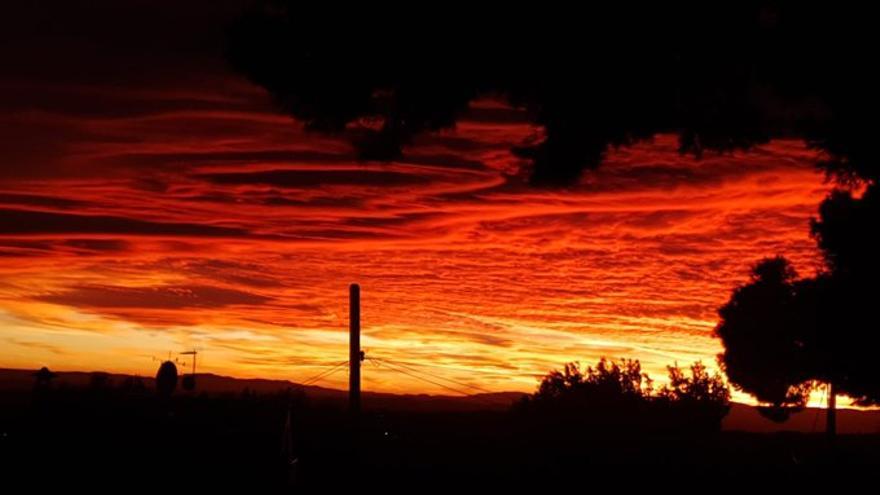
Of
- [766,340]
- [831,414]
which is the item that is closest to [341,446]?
[831,414]

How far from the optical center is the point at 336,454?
28422 mm

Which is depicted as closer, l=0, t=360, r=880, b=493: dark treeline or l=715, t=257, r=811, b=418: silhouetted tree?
l=0, t=360, r=880, b=493: dark treeline

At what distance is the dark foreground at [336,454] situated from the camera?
2289 cm

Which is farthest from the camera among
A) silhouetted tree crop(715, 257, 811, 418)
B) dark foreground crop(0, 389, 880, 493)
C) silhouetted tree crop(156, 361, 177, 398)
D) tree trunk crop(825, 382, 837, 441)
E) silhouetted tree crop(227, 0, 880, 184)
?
silhouetted tree crop(715, 257, 811, 418)

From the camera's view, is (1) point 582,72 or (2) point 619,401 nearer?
(1) point 582,72

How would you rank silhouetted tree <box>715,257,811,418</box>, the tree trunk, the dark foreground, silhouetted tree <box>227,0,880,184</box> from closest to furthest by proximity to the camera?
1. silhouetted tree <box>227,0,880,184</box>
2. the dark foreground
3. the tree trunk
4. silhouetted tree <box>715,257,811,418</box>

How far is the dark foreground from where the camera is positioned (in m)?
22.9

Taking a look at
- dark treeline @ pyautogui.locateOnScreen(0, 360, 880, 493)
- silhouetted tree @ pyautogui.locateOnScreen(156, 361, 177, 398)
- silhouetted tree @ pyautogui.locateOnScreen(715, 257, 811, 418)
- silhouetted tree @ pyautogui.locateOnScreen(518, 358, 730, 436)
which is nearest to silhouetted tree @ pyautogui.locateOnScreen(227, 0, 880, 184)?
dark treeline @ pyautogui.locateOnScreen(0, 360, 880, 493)

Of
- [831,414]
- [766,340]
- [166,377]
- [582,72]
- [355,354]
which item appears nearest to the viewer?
[582,72]

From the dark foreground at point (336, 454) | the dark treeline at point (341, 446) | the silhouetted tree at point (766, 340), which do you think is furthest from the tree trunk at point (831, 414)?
the silhouetted tree at point (766, 340)

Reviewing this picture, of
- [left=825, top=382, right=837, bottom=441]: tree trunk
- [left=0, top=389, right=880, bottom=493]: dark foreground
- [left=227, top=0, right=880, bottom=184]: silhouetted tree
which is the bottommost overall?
[left=0, top=389, right=880, bottom=493]: dark foreground

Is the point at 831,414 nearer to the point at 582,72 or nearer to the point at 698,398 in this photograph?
the point at 698,398

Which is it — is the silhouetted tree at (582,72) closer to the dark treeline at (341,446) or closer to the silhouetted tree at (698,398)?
the dark treeline at (341,446)

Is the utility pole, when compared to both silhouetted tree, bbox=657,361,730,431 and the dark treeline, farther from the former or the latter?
silhouetted tree, bbox=657,361,730,431
